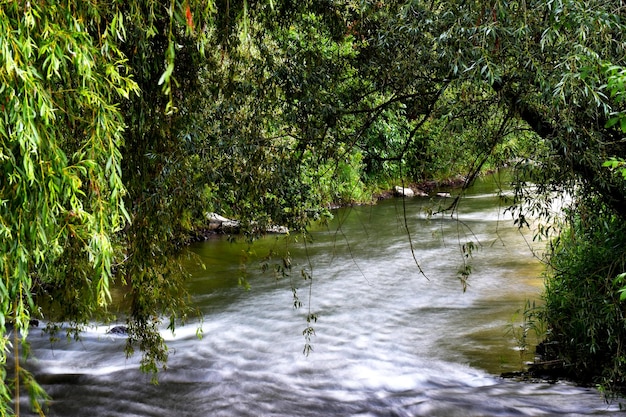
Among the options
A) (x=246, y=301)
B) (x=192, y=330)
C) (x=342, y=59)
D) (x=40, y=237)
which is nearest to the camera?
(x=40, y=237)

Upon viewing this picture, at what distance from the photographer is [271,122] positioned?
554 centimetres

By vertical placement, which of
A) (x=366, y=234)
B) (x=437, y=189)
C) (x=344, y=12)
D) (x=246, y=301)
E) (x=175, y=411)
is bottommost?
(x=175, y=411)

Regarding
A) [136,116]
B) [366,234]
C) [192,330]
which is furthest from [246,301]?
[136,116]

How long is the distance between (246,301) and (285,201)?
18.3ft

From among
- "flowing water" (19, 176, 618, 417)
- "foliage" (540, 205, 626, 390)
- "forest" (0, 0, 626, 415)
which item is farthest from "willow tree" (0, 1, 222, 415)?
"foliage" (540, 205, 626, 390)

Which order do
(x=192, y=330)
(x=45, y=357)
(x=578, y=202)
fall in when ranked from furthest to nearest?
1. (x=192, y=330)
2. (x=45, y=357)
3. (x=578, y=202)

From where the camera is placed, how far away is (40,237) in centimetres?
235

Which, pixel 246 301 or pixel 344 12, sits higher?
pixel 344 12

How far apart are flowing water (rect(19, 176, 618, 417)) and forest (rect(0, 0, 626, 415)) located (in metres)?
0.85

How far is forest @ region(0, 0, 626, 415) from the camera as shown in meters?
2.41

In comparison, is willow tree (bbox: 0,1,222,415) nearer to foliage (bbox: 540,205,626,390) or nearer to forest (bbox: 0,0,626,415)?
forest (bbox: 0,0,626,415)

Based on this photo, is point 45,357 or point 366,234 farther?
point 366,234

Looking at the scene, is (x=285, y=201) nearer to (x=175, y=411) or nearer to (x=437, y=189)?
(x=175, y=411)

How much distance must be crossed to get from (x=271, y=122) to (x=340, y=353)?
3886 mm
